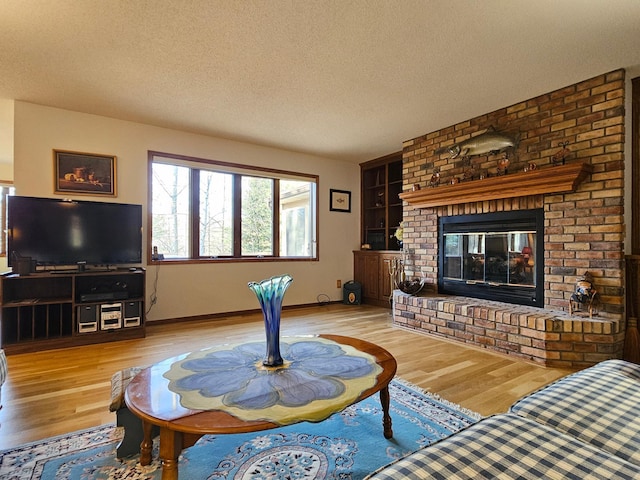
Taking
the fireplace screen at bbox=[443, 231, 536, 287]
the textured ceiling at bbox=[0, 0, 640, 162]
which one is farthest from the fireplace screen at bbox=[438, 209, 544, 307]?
the textured ceiling at bbox=[0, 0, 640, 162]

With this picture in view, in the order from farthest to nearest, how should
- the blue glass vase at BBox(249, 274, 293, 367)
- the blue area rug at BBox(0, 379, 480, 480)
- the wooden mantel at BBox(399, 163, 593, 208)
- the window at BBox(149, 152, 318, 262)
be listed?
the window at BBox(149, 152, 318, 262)
the wooden mantel at BBox(399, 163, 593, 208)
the blue glass vase at BBox(249, 274, 293, 367)
the blue area rug at BBox(0, 379, 480, 480)

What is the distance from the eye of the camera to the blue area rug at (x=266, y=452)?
1382 mm

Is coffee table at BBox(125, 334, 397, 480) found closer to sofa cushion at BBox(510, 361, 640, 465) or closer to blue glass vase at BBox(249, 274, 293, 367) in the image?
blue glass vase at BBox(249, 274, 293, 367)

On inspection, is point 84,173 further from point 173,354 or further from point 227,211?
point 173,354

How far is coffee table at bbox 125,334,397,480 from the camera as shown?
1062 mm

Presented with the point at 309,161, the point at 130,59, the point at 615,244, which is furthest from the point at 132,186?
the point at 615,244

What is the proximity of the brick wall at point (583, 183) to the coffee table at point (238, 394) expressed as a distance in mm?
2272

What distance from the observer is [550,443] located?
92 cm

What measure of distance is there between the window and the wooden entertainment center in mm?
625

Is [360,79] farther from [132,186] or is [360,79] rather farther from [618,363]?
[132,186]

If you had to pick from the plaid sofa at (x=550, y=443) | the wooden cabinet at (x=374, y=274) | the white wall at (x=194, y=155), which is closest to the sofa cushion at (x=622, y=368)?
the plaid sofa at (x=550, y=443)

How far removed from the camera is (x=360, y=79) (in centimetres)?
280

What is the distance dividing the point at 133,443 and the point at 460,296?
3.42 metres

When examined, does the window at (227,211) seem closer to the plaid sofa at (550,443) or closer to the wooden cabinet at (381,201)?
the wooden cabinet at (381,201)
